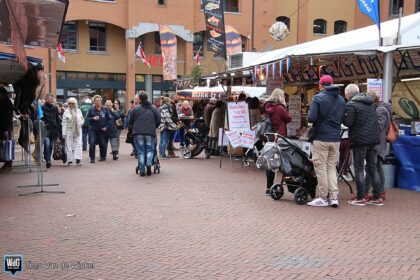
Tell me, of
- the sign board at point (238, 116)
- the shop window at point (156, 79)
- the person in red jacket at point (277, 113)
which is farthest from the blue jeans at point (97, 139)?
the shop window at point (156, 79)

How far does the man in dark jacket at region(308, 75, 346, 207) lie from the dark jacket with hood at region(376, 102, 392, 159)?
1101mm

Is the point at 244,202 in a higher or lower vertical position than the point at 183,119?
lower

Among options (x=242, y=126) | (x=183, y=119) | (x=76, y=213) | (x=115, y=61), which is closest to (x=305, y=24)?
(x=115, y=61)

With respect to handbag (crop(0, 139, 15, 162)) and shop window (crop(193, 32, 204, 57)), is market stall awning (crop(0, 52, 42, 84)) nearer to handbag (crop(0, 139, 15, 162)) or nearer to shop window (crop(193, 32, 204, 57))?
handbag (crop(0, 139, 15, 162))

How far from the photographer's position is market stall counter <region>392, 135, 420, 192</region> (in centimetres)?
918

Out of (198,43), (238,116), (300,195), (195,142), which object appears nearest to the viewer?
(300,195)

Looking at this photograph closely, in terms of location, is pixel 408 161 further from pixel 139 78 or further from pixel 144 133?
pixel 139 78

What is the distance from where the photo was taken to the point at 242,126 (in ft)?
39.3

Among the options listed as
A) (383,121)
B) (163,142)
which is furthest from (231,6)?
(383,121)

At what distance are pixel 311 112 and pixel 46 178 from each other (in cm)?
638

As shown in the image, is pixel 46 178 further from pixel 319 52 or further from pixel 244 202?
pixel 319 52

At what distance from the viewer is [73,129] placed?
13070mm

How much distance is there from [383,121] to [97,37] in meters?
29.7

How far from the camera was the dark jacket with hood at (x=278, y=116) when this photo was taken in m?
9.01
